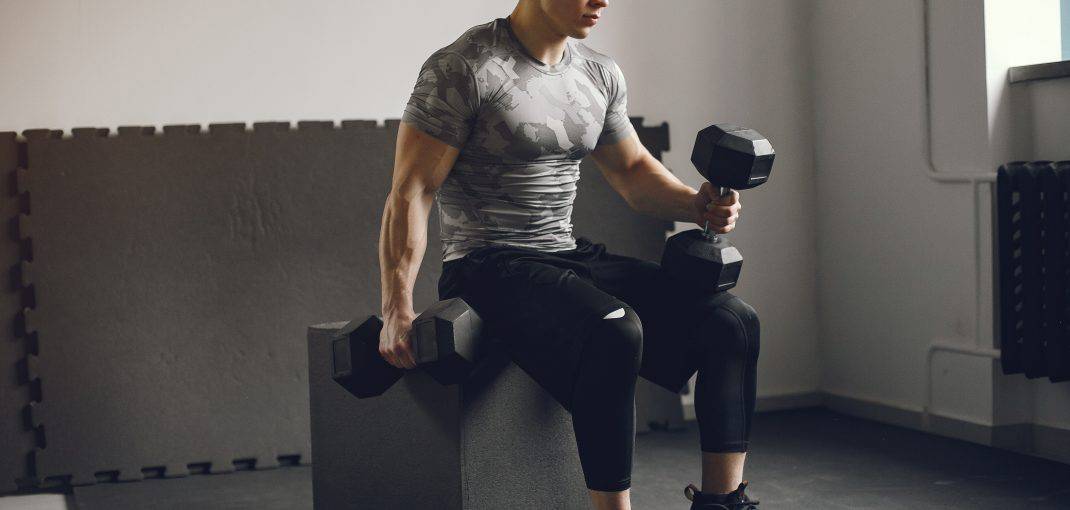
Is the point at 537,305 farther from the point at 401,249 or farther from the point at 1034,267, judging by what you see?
the point at 1034,267

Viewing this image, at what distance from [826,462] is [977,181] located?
0.85m

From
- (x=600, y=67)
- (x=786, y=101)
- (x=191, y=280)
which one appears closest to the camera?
(x=600, y=67)

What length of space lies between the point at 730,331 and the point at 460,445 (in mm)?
515

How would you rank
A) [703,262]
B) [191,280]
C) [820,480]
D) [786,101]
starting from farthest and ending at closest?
[786,101] < [191,280] < [820,480] < [703,262]

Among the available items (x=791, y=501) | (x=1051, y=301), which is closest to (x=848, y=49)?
(x=1051, y=301)

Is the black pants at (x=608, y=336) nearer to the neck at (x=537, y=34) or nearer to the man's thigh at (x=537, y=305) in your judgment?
the man's thigh at (x=537, y=305)

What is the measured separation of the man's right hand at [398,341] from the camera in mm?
1963

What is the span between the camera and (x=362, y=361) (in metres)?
2.04

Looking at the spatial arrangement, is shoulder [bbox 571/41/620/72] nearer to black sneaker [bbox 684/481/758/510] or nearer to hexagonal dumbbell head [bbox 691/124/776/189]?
hexagonal dumbbell head [bbox 691/124/776/189]

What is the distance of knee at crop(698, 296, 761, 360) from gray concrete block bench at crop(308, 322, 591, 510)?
36 cm

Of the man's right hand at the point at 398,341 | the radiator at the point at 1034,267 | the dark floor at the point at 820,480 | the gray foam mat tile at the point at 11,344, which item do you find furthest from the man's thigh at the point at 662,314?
the gray foam mat tile at the point at 11,344

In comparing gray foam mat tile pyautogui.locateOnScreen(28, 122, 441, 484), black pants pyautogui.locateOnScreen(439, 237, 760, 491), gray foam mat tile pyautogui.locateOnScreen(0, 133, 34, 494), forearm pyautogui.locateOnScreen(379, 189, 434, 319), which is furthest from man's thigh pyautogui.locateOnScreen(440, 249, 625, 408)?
gray foam mat tile pyautogui.locateOnScreen(0, 133, 34, 494)

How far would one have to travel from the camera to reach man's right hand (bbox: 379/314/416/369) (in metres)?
1.96

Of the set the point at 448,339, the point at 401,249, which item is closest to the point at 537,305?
the point at 448,339
